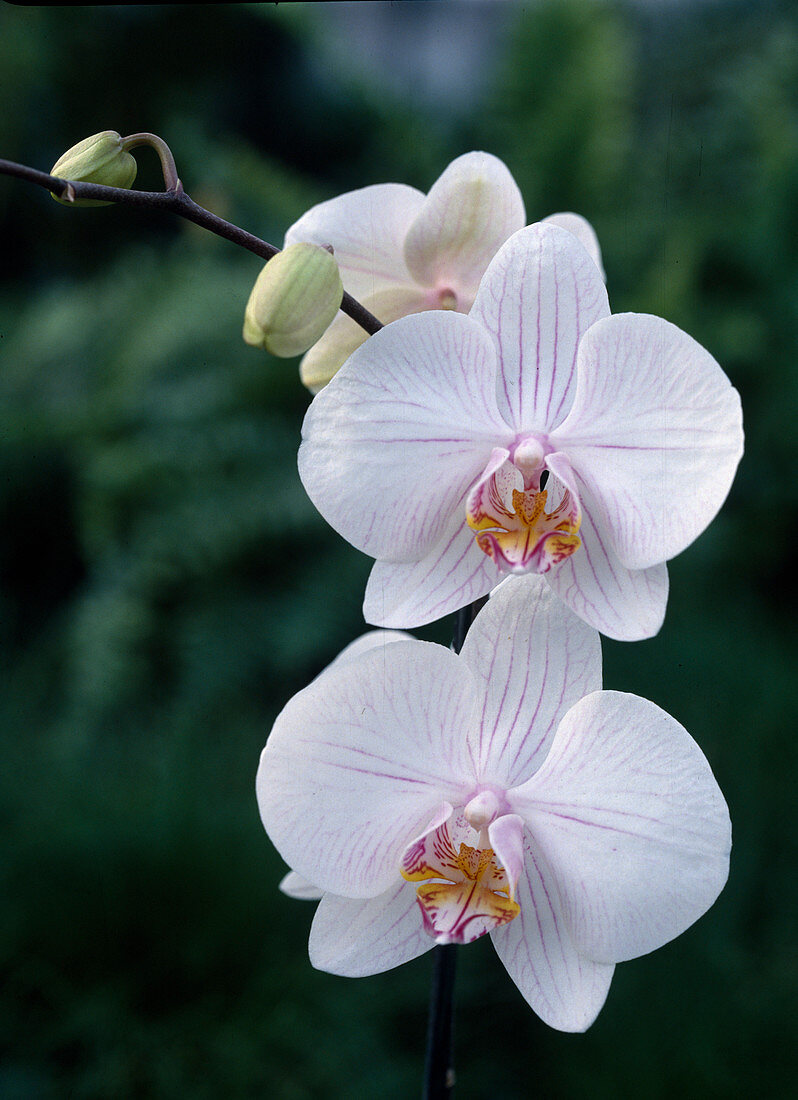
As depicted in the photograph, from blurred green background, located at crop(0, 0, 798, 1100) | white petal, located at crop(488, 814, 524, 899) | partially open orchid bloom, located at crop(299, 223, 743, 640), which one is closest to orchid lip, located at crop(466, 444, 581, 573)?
partially open orchid bloom, located at crop(299, 223, 743, 640)

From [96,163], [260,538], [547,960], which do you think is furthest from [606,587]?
[260,538]

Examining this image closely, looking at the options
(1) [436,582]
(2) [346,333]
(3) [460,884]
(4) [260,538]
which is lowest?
(4) [260,538]

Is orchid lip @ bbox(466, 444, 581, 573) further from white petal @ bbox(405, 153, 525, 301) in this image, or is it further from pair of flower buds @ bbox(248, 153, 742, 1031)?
white petal @ bbox(405, 153, 525, 301)

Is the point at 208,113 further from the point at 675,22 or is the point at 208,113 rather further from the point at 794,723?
the point at 794,723

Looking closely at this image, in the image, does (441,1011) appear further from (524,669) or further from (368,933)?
(524,669)

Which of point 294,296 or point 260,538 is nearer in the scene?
point 294,296

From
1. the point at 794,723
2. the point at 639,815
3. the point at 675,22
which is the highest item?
the point at 675,22

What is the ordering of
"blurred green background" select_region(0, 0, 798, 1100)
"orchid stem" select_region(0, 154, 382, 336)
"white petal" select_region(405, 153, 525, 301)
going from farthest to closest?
1. "blurred green background" select_region(0, 0, 798, 1100)
2. "white petal" select_region(405, 153, 525, 301)
3. "orchid stem" select_region(0, 154, 382, 336)

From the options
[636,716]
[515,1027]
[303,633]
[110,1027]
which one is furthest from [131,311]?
[636,716]
